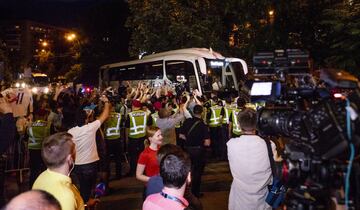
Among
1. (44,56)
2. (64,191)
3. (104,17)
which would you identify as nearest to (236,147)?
(64,191)

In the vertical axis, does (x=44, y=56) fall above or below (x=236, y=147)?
above

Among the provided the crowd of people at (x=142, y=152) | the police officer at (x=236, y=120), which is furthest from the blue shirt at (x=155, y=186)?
the police officer at (x=236, y=120)

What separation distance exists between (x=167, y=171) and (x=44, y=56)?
7143 centimetres

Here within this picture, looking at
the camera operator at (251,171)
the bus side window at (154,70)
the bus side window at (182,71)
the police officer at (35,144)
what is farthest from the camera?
the bus side window at (154,70)

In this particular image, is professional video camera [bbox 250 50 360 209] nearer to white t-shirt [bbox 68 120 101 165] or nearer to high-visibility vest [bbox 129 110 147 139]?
white t-shirt [bbox 68 120 101 165]

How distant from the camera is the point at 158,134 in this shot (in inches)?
220

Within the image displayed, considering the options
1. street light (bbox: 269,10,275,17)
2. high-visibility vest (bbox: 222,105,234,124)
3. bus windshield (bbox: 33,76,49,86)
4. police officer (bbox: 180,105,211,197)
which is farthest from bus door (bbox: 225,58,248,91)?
bus windshield (bbox: 33,76,49,86)

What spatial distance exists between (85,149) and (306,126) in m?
4.55

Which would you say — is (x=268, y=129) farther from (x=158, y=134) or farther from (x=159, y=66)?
(x=159, y=66)

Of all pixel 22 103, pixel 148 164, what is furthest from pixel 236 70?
pixel 148 164

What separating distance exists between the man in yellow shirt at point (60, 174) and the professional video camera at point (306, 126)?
1782mm

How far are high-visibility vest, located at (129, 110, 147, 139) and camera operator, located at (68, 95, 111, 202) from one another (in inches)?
107

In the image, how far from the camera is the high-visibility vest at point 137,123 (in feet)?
31.8

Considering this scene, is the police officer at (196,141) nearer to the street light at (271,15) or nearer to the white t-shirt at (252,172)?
the white t-shirt at (252,172)
